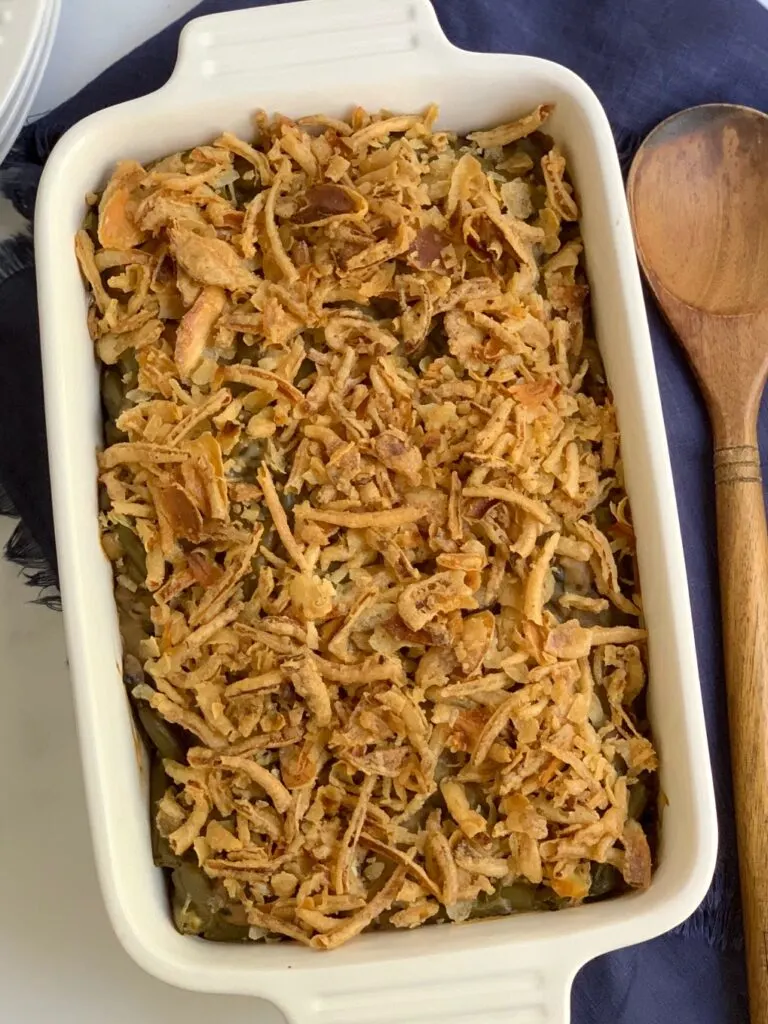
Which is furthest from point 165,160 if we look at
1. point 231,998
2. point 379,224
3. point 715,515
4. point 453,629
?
point 231,998

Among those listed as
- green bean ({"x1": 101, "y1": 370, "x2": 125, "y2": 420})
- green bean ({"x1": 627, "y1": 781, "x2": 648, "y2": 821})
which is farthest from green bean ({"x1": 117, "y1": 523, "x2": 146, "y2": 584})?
green bean ({"x1": 627, "y1": 781, "x2": 648, "y2": 821})

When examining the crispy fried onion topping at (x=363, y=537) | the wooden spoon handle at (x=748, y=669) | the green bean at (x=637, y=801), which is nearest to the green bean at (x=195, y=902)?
the crispy fried onion topping at (x=363, y=537)

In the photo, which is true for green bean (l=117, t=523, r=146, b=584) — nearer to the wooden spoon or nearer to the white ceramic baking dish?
the white ceramic baking dish

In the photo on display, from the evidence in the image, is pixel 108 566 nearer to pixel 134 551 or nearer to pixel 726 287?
pixel 134 551

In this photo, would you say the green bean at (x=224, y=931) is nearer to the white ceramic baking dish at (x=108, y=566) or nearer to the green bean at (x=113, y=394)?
the white ceramic baking dish at (x=108, y=566)

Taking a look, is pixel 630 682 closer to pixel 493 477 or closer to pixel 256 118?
pixel 493 477

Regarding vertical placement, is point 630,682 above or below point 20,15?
below
